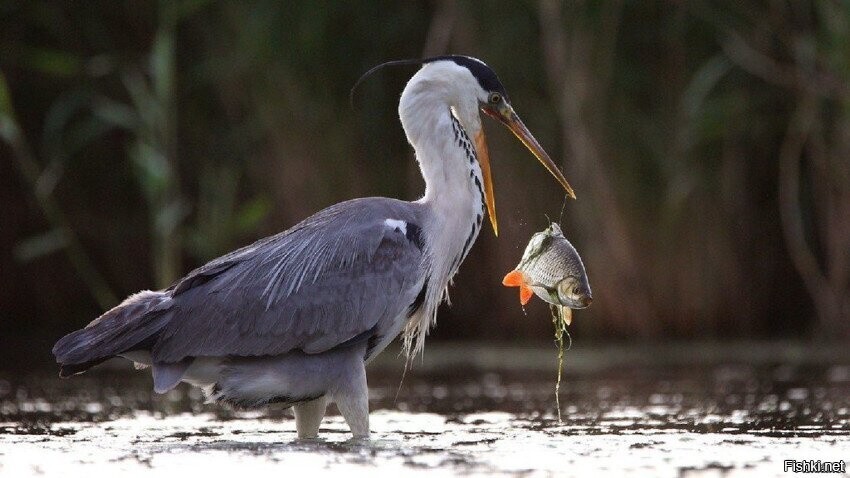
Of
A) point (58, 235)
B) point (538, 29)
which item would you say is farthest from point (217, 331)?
point (538, 29)

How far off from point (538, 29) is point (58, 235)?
335 centimetres

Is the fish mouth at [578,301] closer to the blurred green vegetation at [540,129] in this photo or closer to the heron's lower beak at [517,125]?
the heron's lower beak at [517,125]

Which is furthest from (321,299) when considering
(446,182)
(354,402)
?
(446,182)

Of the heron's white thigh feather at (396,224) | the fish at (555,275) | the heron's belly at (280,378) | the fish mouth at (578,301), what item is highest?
the heron's white thigh feather at (396,224)

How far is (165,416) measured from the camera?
742cm

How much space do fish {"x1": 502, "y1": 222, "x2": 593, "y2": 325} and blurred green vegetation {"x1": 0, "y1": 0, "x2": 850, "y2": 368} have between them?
3.07 meters

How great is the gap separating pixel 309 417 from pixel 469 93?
61.7 inches

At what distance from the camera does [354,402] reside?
6.14 m

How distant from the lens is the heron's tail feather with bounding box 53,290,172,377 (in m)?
6.13

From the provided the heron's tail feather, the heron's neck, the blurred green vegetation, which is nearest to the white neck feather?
the heron's neck

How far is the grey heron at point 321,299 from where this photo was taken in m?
6.21

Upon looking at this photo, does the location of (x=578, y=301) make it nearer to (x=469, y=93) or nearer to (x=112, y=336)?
(x=469, y=93)

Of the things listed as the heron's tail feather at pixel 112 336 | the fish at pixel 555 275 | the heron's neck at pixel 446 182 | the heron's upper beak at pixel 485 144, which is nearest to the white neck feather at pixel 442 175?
the heron's neck at pixel 446 182

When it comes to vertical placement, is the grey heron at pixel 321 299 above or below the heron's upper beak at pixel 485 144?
below
